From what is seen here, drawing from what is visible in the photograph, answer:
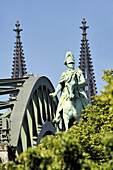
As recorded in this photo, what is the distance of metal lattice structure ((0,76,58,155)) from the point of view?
3741 centimetres

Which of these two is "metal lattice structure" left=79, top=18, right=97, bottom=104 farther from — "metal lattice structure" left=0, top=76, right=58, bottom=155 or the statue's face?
the statue's face

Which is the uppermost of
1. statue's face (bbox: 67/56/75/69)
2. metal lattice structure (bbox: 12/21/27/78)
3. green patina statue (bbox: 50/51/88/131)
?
metal lattice structure (bbox: 12/21/27/78)

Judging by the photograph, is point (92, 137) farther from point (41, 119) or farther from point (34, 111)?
point (41, 119)

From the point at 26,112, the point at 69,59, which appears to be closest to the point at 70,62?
the point at 69,59

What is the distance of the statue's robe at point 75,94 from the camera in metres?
32.5

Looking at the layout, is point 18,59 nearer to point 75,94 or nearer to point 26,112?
point 26,112

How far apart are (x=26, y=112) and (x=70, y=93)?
10.6 metres

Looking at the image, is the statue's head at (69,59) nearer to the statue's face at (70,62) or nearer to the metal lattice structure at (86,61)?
the statue's face at (70,62)

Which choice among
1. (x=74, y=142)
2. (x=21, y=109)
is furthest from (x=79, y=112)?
(x=74, y=142)

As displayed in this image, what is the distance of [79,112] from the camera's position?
108 ft

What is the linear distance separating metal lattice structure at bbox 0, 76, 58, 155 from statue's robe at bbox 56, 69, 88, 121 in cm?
173

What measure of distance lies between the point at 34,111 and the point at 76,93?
1363 centimetres

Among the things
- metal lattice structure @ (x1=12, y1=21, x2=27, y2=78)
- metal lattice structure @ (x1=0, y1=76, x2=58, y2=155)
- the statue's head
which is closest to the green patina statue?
the statue's head

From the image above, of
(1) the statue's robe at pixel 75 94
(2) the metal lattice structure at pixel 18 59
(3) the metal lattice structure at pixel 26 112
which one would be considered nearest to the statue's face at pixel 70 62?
(1) the statue's robe at pixel 75 94
